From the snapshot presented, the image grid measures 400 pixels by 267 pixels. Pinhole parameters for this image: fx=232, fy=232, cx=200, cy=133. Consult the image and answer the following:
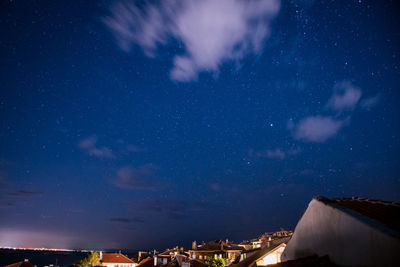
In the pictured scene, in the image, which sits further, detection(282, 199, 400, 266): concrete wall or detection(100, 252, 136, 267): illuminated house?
detection(100, 252, 136, 267): illuminated house

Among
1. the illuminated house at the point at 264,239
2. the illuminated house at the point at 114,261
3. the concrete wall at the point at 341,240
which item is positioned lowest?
the illuminated house at the point at 114,261

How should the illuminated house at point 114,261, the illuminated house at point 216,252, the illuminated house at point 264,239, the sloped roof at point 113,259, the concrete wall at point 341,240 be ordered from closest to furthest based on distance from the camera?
the concrete wall at point 341,240 < the illuminated house at point 264,239 < the illuminated house at point 216,252 < the illuminated house at point 114,261 < the sloped roof at point 113,259

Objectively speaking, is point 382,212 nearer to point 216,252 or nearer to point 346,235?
point 346,235

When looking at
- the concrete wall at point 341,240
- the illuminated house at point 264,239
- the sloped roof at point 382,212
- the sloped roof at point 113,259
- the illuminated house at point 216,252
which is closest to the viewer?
the concrete wall at point 341,240

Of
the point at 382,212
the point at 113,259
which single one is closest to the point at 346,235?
the point at 382,212

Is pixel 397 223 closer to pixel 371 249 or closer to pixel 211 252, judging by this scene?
pixel 371 249

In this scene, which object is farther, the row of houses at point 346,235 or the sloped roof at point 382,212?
the sloped roof at point 382,212

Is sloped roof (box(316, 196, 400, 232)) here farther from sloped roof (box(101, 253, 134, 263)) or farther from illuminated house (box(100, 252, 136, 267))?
sloped roof (box(101, 253, 134, 263))

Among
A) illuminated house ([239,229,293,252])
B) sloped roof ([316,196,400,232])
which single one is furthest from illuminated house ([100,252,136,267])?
sloped roof ([316,196,400,232])

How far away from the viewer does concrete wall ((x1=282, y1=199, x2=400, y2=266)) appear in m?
3.97

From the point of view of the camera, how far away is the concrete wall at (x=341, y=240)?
3.97 meters

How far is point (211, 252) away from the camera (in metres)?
63.4

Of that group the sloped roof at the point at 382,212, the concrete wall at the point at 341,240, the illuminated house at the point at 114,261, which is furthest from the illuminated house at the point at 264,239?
the sloped roof at the point at 382,212

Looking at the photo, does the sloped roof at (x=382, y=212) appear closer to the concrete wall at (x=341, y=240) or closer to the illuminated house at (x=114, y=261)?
the concrete wall at (x=341, y=240)
